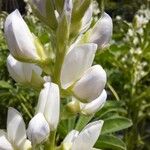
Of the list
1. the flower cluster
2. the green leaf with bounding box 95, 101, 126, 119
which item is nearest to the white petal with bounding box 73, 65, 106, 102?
the flower cluster

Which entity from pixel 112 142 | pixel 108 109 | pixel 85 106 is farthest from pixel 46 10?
pixel 108 109

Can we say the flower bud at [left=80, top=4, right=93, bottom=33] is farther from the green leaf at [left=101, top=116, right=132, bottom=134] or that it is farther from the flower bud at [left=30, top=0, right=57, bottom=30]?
the green leaf at [left=101, top=116, right=132, bottom=134]

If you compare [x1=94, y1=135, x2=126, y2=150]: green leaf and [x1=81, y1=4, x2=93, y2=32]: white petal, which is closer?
[x1=81, y1=4, x2=93, y2=32]: white petal

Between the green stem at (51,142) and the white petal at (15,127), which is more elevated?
the white petal at (15,127)

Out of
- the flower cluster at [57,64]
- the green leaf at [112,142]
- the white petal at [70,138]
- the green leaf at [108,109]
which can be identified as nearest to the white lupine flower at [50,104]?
the flower cluster at [57,64]

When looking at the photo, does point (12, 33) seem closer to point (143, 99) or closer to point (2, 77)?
point (2, 77)

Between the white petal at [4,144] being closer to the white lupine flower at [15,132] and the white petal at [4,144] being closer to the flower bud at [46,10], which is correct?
the white lupine flower at [15,132]

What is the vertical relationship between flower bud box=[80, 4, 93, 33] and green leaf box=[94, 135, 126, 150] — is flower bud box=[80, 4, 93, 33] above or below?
above

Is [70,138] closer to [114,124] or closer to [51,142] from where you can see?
[51,142]
